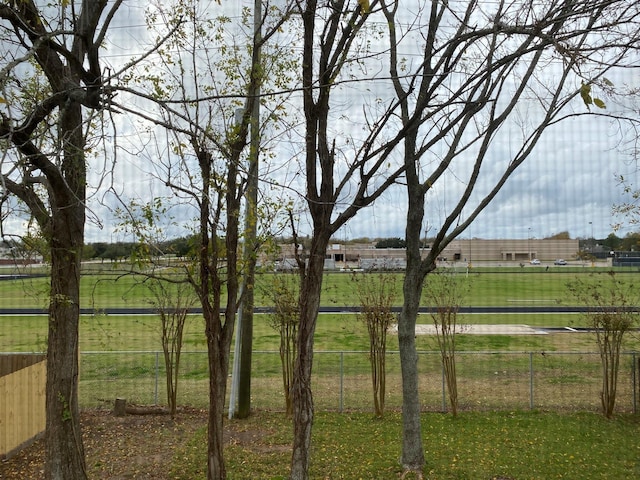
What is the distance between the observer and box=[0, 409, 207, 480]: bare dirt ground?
602 cm

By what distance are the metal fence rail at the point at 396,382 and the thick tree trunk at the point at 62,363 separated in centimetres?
407

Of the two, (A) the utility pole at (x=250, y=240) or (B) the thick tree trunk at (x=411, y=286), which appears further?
(B) the thick tree trunk at (x=411, y=286)

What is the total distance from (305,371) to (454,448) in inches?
128

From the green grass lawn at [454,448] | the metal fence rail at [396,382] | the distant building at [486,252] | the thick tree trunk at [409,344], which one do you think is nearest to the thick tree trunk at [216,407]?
the green grass lawn at [454,448]

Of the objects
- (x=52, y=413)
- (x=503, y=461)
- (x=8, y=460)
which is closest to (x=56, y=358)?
(x=52, y=413)

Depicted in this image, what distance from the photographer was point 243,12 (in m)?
5.62

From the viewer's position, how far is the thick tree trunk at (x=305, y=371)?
174 inches

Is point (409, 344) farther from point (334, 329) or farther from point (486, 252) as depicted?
point (334, 329)

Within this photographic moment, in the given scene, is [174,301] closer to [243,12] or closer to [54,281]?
[54,281]

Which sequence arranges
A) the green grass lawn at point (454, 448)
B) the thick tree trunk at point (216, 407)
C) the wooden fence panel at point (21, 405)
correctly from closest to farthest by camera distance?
the thick tree trunk at point (216, 407) < the green grass lawn at point (454, 448) < the wooden fence panel at point (21, 405)

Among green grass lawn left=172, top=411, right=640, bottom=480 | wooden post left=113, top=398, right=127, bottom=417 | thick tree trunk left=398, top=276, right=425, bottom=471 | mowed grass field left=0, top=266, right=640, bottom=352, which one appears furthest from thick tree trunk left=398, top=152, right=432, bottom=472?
wooden post left=113, top=398, right=127, bottom=417

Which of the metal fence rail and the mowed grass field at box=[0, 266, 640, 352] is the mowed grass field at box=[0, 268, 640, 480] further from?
the mowed grass field at box=[0, 266, 640, 352]

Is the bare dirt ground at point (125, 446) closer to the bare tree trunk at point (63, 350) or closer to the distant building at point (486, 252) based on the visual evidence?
the bare tree trunk at point (63, 350)

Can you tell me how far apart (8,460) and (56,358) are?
257cm
